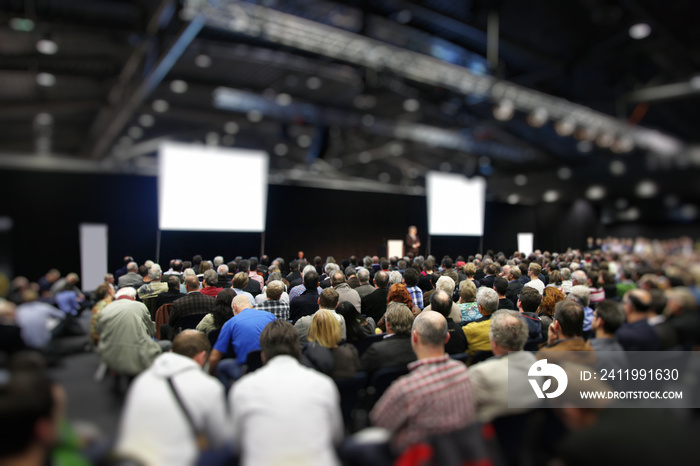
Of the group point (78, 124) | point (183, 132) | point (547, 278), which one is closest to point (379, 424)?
point (547, 278)

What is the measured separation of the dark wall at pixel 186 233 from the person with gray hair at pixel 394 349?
1.24 meters

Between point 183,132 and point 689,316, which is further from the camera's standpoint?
point 183,132

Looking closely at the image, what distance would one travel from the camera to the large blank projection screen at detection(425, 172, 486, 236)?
7656 millimetres

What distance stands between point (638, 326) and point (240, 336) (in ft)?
9.08

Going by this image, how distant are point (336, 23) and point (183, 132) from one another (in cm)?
1180

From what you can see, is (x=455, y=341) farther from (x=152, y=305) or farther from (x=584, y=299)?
(x=152, y=305)

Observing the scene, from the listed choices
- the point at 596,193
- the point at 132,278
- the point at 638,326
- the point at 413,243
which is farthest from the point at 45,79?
the point at 638,326

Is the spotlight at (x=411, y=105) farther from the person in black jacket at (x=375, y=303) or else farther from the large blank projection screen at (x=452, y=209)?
the person in black jacket at (x=375, y=303)

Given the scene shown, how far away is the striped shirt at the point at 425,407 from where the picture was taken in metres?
1.88

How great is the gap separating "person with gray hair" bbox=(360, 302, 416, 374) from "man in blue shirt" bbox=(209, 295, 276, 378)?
3.15 ft

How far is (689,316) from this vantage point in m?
1.58

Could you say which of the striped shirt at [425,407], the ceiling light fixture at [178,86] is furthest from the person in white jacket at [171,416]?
the ceiling light fixture at [178,86]

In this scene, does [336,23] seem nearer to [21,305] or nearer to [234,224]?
[234,224]

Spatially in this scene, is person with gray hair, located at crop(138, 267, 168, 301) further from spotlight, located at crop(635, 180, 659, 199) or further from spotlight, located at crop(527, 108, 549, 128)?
spotlight, located at crop(527, 108, 549, 128)
